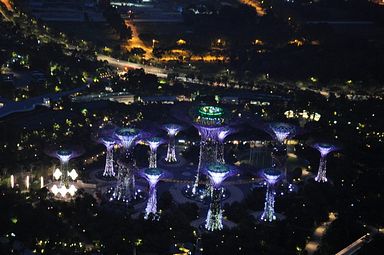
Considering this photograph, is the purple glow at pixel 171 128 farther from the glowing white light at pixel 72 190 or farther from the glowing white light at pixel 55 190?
the glowing white light at pixel 55 190

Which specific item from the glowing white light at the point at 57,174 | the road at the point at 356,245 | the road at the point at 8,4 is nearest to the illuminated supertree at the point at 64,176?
the glowing white light at the point at 57,174

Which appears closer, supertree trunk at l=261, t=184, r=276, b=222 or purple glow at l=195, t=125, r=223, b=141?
supertree trunk at l=261, t=184, r=276, b=222

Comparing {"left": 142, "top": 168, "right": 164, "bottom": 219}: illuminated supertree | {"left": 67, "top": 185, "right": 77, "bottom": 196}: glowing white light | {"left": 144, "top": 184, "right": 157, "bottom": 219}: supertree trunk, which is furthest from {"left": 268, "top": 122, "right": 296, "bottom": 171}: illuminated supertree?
{"left": 67, "top": 185, "right": 77, "bottom": 196}: glowing white light

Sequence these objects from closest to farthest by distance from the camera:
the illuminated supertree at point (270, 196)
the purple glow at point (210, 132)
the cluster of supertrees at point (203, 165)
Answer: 1. the cluster of supertrees at point (203, 165)
2. the illuminated supertree at point (270, 196)
3. the purple glow at point (210, 132)

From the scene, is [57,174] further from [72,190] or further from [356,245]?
[356,245]

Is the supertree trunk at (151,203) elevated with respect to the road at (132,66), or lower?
elevated

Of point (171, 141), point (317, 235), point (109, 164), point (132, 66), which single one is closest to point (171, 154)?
point (171, 141)

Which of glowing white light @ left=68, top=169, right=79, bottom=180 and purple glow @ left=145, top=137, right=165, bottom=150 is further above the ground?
purple glow @ left=145, top=137, right=165, bottom=150

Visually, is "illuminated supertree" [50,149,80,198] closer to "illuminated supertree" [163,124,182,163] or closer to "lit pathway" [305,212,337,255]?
"illuminated supertree" [163,124,182,163]
